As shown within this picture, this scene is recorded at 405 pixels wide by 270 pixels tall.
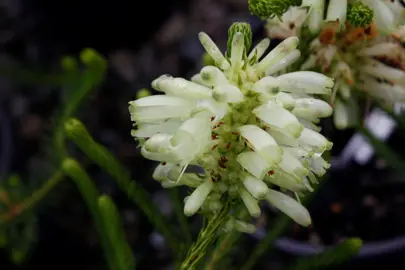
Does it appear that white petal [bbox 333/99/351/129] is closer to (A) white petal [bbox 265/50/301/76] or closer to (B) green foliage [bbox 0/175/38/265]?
(A) white petal [bbox 265/50/301/76]

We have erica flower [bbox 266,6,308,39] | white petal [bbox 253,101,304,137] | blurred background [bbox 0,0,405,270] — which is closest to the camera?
white petal [bbox 253,101,304,137]

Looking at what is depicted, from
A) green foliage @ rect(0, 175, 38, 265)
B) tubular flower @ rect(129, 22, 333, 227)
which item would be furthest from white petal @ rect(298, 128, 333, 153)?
green foliage @ rect(0, 175, 38, 265)

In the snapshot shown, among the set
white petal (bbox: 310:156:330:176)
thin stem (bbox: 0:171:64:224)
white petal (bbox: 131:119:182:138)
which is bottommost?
thin stem (bbox: 0:171:64:224)

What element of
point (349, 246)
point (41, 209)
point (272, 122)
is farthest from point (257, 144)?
point (41, 209)

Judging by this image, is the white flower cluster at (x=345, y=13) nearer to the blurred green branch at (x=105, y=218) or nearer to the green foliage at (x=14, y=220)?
the blurred green branch at (x=105, y=218)

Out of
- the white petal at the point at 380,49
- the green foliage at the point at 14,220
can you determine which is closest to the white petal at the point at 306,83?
the white petal at the point at 380,49

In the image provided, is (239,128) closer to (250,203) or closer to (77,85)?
(250,203)
